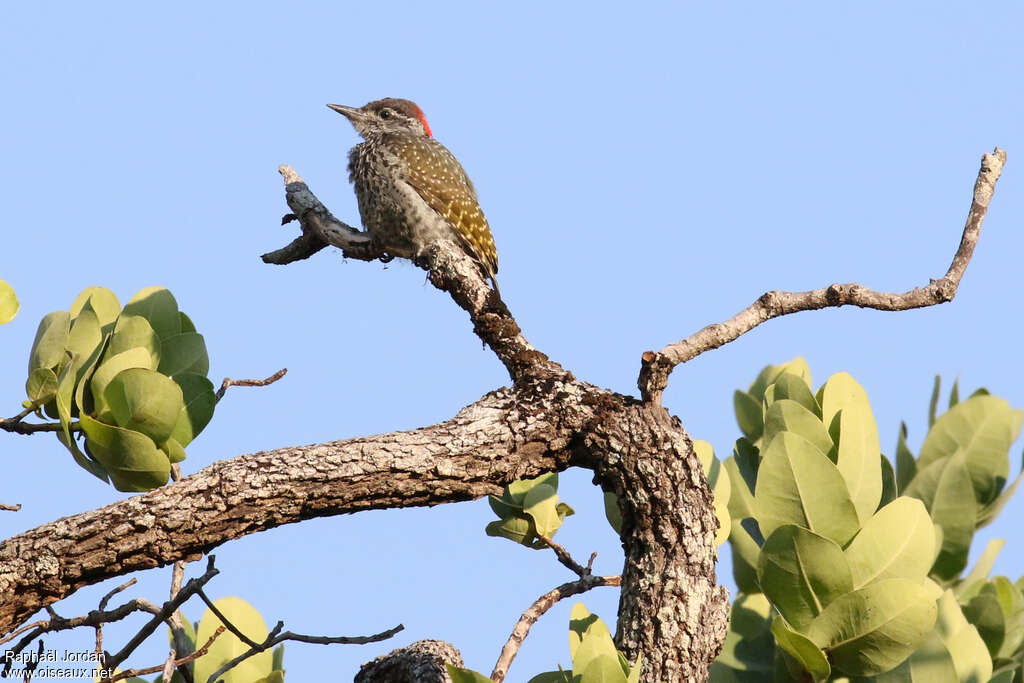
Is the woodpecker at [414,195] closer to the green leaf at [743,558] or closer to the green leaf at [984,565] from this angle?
the green leaf at [743,558]

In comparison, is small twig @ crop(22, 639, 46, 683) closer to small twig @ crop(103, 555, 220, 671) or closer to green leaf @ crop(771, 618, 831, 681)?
small twig @ crop(103, 555, 220, 671)

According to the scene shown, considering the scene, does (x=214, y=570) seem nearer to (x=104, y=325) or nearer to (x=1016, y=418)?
(x=104, y=325)

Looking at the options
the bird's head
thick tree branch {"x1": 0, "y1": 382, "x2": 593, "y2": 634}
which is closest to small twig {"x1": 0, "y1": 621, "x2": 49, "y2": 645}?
thick tree branch {"x1": 0, "y1": 382, "x2": 593, "y2": 634}

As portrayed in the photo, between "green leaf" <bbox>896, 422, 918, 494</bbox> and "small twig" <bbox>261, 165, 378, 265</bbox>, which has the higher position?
"small twig" <bbox>261, 165, 378, 265</bbox>

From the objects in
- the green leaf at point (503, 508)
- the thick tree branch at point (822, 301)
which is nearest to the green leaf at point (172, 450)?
the green leaf at point (503, 508)

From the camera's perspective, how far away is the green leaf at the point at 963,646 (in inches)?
127

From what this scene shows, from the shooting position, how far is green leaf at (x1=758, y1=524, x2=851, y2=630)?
110 inches

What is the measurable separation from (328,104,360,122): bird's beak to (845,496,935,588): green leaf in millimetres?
5004

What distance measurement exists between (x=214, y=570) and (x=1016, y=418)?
3057 millimetres

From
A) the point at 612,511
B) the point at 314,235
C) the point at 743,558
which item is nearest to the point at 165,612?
the point at 612,511

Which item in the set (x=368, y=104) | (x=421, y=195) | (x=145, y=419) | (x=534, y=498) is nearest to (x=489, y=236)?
(x=421, y=195)

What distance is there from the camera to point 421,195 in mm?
6047

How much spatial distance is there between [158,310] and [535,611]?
150 cm

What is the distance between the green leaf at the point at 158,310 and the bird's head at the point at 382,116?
385cm
